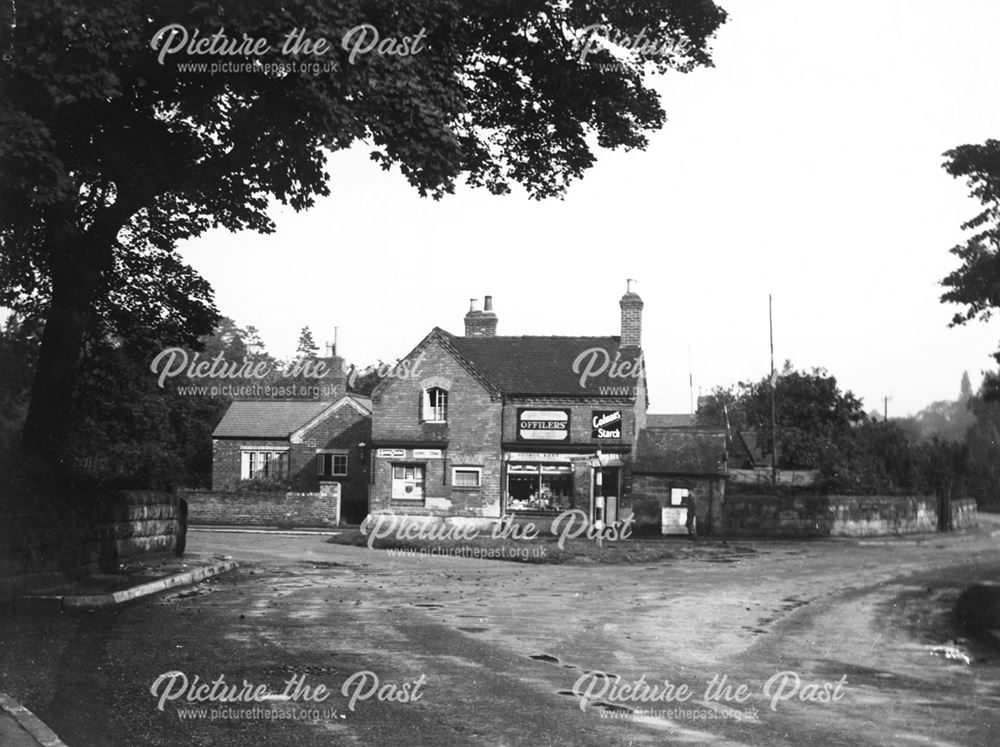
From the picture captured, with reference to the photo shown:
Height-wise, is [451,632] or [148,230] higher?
[148,230]

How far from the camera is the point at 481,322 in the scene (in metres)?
50.9

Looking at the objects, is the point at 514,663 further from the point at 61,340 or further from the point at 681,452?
the point at 681,452

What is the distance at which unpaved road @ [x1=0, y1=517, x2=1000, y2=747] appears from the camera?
7.39 m

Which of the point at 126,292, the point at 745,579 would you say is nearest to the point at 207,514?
the point at 126,292

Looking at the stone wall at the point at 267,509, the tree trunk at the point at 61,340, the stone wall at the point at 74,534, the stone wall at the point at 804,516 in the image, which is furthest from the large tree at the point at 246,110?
the stone wall at the point at 804,516

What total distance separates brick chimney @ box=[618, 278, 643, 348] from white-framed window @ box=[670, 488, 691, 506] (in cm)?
761

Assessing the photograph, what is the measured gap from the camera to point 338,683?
8711mm

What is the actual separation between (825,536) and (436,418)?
56.3ft

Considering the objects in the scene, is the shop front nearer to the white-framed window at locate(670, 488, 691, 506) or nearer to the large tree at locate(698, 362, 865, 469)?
the white-framed window at locate(670, 488, 691, 506)

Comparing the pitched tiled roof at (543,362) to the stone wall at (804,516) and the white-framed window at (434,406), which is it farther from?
the stone wall at (804,516)

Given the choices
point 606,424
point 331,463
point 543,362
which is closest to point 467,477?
point 543,362

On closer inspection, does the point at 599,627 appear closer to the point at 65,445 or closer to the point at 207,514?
the point at 65,445

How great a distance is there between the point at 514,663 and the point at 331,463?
143 ft

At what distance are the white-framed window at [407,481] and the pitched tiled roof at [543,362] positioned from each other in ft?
16.6
